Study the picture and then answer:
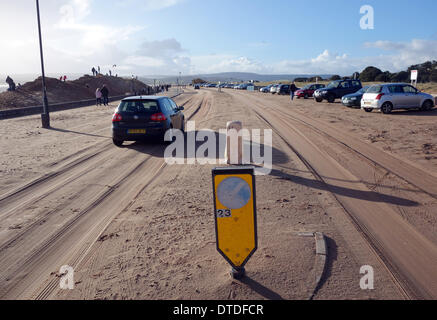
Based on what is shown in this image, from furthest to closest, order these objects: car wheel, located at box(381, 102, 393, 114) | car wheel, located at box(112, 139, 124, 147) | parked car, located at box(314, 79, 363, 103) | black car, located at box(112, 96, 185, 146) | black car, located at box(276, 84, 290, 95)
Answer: black car, located at box(276, 84, 290, 95), parked car, located at box(314, 79, 363, 103), car wheel, located at box(381, 102, 393, 114), car wheel, located at box(112, 139, 124, 147), black car, located at box(112, 96, 185, 146)

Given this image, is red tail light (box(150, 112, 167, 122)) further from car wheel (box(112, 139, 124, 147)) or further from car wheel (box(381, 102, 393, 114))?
car wheel (box(381, 102, 393, 114))

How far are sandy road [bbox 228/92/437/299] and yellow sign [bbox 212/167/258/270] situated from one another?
1.67m

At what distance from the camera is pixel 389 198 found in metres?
6.26

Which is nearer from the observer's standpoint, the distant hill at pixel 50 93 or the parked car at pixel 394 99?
the parked car at pixel 394 99

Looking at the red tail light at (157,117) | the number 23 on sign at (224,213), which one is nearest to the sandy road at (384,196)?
the number 23 on sign at (224,213)

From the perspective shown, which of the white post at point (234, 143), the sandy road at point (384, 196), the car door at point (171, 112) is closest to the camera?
the sandy road at point (384, 196)

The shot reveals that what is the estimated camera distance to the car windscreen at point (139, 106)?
37.0ft

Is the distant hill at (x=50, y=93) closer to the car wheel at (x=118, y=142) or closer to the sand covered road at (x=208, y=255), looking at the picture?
the car wheel at (x=118, y=142)

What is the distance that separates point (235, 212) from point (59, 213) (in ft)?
11.7

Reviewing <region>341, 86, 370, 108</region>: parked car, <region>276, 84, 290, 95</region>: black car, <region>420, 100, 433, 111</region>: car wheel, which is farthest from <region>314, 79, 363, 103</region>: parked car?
<region>276, 84, 290, 95</region>: black car

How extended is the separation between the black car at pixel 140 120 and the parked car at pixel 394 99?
13231 mm

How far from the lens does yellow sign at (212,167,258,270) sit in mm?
3494

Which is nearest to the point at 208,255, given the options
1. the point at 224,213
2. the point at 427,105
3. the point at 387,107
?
the point at 224,213
